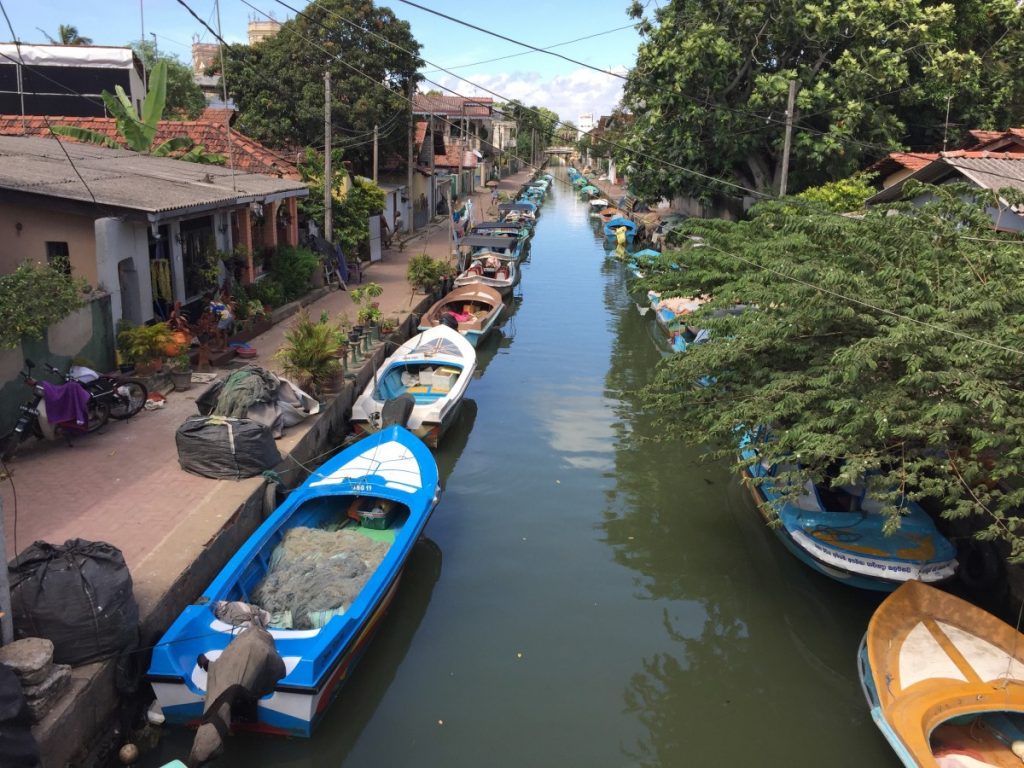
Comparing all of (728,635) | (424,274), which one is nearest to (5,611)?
(728,635)

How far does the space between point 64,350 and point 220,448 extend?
3055mm

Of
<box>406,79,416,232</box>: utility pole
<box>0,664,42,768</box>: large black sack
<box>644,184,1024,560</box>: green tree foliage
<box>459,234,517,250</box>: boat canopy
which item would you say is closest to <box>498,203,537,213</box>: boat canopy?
<box>406,79,416,232</box>: utility pole

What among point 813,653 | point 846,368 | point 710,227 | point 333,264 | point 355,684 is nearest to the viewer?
point 846,368

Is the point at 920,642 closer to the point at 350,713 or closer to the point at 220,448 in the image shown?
the point at 350,713

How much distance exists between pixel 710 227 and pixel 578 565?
574 centimetres

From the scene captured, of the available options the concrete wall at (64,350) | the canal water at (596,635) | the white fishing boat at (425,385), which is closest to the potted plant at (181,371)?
the concrete wall at (64,350)

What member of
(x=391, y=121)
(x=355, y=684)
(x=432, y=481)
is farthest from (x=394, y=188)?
(x=355, y=684)

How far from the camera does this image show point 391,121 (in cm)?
2914

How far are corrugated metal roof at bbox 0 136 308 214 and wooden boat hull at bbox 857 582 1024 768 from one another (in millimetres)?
10613

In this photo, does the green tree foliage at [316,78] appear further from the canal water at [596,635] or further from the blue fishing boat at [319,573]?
the blue fishing boat at [319,573]

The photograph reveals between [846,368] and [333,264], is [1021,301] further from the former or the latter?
[333,264]

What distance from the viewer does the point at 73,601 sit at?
5.88 metres

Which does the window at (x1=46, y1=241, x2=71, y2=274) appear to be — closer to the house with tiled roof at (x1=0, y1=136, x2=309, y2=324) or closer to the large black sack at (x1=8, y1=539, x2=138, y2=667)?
the house with tiled roof at (x1=0, y1=136, x2=309, y2=324)

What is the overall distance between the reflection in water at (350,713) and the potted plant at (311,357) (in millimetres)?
4150
